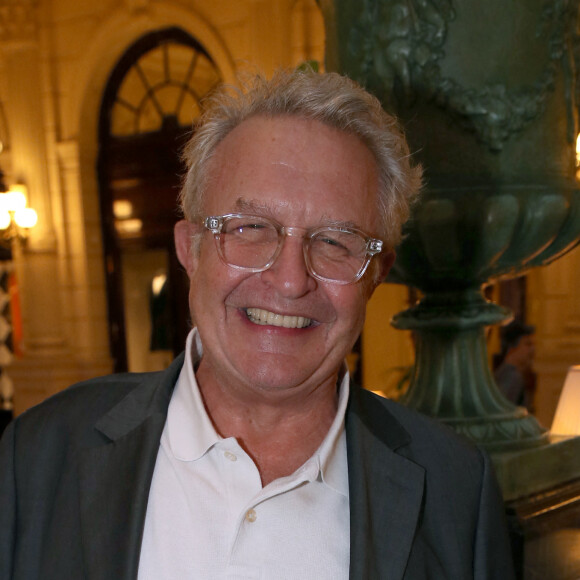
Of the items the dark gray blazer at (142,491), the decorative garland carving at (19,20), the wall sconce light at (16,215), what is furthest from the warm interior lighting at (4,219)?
the dark gray blazer at (142,491)

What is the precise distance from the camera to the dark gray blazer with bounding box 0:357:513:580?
102 centimetres

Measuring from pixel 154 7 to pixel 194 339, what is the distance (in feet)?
16.2

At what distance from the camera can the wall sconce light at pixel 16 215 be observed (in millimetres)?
6105

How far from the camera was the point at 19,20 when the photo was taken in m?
6.30

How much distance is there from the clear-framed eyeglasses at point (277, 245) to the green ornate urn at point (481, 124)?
280 millimetres

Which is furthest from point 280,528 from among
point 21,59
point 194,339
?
point 21,59

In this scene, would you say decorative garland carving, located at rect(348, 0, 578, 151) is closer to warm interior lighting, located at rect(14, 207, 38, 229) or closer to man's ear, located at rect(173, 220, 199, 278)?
man's ear, located at rect(173, 220, 199, 278)

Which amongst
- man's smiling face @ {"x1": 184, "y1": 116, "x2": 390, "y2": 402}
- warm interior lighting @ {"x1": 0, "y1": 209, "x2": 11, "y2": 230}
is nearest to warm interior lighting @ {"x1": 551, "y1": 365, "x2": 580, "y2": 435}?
man's smiling face @ {"x1": 184, "y1": 116, "x2": 390, "y2": 402}

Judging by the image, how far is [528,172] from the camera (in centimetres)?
130

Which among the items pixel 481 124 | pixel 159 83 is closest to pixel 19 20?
pixel 159 83

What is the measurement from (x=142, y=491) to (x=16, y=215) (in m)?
5.72

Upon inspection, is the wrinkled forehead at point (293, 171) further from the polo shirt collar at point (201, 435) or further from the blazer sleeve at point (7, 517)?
the blazer sleeve at point (7, 517)

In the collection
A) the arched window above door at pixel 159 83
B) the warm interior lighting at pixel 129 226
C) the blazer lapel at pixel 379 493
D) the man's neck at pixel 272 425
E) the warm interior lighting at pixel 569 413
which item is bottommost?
the warm interior lighting at pixel 569 413

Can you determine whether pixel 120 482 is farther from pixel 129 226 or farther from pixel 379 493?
pixel 129 226
